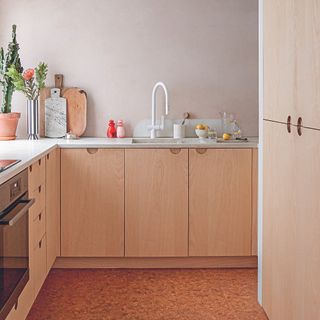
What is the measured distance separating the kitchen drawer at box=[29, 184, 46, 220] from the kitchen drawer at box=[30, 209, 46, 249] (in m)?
0.03

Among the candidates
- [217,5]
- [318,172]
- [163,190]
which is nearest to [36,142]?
[163,190]

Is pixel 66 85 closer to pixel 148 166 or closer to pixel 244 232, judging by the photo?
pixel 148 166

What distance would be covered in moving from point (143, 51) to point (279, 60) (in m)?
1.97

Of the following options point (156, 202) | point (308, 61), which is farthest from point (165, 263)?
point (308, 61)

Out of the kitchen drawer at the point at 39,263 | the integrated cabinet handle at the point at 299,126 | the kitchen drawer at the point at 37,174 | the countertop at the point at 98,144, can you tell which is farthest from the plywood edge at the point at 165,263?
the integrated cabinet handle at the point at 299,126

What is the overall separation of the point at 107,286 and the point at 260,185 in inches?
48.2

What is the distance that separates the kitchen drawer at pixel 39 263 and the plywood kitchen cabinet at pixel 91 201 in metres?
0.54

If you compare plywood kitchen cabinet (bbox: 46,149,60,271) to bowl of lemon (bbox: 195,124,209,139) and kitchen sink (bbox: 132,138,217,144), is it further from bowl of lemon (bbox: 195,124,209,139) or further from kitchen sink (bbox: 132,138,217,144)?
bowl of lemon (bbox: 195,124,209,139)

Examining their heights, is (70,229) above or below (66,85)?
below

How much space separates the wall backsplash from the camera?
4852 mm

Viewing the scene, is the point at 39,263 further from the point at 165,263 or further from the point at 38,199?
the point at 165,263

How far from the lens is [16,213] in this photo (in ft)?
9.05

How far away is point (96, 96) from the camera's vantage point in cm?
489

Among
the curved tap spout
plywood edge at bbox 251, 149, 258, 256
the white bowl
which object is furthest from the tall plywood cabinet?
the curved tap spout
